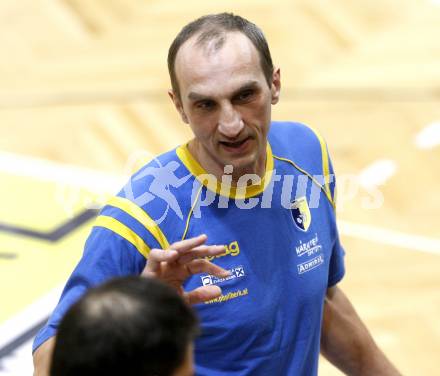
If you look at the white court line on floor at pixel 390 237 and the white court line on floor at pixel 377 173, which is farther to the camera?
the white court line on floor at pixel 377 173

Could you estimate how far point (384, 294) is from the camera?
17.3ft

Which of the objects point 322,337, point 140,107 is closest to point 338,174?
point 140,107

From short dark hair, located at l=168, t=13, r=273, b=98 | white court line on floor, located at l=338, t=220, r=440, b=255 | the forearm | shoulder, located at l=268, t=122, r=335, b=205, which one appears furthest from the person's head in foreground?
white court line on floor, located at l=338, t=220, r=440, b=255

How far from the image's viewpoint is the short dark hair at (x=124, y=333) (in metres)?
1.73

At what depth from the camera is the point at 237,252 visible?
2805mm

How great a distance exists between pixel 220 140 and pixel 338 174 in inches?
136

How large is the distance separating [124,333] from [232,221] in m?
1.10

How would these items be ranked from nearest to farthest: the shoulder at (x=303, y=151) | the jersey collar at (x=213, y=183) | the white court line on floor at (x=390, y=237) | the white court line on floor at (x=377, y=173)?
the jersey collar at (x=213, y=183) → the shoulder at (x=303, y=151) → the white court line on floor at (x=390, y=237) → the white court line on floor at (x=377, y=173)

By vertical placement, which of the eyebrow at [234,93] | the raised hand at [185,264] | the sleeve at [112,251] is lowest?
the raised hand at [185,264]

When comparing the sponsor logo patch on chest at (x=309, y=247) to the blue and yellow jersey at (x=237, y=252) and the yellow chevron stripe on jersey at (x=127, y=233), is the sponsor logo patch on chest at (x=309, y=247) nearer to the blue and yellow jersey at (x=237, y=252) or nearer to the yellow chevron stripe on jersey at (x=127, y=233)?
the blue and yellow jersey at (x=237, y=252)

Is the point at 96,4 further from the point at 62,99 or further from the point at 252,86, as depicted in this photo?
the point at 252,86

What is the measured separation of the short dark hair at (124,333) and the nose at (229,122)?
89 cm

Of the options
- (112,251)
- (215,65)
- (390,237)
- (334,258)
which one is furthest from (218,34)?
(390,237)

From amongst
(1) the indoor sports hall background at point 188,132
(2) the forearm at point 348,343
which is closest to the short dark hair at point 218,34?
(2) the forearm at point 348,343
